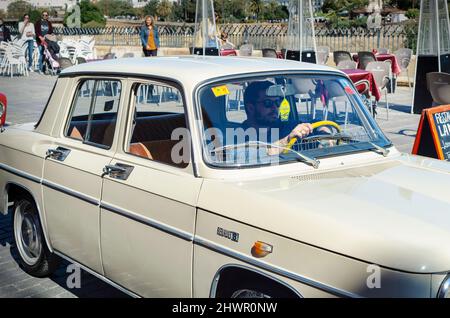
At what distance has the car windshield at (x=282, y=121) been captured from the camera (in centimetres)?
354

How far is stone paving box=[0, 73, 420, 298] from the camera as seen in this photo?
4.78m

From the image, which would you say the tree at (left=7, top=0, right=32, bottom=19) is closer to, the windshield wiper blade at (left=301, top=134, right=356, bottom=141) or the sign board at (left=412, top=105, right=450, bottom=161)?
the sign board at (left=412, top=105, right=450, bottom=161)

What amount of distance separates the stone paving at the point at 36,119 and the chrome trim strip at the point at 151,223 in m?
1.08

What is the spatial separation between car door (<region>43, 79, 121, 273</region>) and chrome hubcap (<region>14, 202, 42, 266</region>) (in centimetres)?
43

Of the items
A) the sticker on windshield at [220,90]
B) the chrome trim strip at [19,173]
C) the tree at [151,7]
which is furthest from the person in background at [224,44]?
the tree at [151,7]

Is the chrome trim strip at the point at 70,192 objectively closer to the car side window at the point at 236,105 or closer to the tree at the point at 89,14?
the car side window at the point at 236,105

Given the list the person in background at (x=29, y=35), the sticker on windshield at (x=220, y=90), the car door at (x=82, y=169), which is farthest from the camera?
the person in background at (x=29, y=35)

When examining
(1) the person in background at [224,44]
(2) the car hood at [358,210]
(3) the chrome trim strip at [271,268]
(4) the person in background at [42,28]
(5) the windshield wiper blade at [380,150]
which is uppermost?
(4) the person in background at [42,28]

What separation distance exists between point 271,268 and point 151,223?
0.92 m

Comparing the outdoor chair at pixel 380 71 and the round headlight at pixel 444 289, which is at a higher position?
the outdoor chair at pixel 380 71

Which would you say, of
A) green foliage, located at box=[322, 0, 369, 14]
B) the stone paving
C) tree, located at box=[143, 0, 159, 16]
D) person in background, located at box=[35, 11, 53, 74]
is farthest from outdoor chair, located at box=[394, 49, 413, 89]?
Result: tree, located at box=[143, 0, 159, 16]
